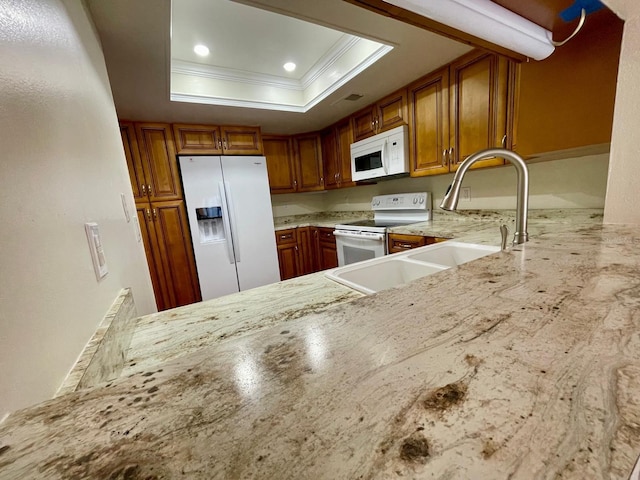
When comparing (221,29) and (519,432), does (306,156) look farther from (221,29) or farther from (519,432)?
(519,432)

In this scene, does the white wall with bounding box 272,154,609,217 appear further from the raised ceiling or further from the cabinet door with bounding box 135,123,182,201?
the cabinet door with bounding box 135,123,182,201

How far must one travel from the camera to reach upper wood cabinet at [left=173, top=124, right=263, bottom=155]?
261 centimetres

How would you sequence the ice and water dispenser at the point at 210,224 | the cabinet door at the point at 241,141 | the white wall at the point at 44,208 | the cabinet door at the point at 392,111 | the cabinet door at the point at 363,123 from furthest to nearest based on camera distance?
the cabinet door at the point at 241,141, the ice and water dispenser at the point at 210,224, the cabinet door at the point at 363,123, the cabinet door at the point at 392,111, the white wall at the point at 44,208

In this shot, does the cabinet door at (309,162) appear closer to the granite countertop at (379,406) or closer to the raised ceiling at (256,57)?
the raised ceiling at (256,57)

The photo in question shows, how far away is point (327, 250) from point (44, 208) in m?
2.81

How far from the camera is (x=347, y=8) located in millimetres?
1248

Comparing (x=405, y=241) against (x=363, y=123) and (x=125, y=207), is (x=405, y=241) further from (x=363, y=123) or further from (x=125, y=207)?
(x=125, y=207)

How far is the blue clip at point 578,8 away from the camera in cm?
80

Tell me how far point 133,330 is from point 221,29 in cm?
202

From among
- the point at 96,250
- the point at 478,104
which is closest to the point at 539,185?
the point at 478,104

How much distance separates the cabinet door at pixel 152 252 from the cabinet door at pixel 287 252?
50.4 inches

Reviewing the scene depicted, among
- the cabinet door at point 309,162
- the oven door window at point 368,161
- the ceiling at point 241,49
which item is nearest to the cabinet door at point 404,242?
the oven door window at point 368,161

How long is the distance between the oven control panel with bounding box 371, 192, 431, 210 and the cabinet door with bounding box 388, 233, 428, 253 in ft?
1.79

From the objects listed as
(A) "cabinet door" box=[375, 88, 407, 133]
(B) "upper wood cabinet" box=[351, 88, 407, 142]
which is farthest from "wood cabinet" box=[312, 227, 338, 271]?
(A) "cabinet door" box=[375, 88, 407, 133]
